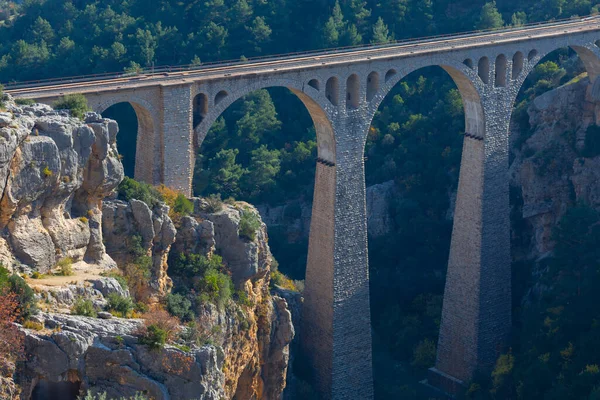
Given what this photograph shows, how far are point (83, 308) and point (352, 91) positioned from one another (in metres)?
20.8

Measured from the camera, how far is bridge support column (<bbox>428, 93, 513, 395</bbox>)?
52344 millimetres

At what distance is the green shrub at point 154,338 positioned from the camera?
95.6 feet

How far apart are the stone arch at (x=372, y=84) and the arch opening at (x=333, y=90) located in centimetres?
213

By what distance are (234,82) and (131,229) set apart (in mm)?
8751

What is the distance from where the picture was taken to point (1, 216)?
31438mm

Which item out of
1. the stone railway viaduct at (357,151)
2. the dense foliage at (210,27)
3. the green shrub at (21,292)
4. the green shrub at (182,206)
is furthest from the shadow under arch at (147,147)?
the dense foliage at (210,27)

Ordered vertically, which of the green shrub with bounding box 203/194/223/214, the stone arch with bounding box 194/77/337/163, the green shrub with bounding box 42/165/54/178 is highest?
the stone arch with bounding box 194/77/337/163

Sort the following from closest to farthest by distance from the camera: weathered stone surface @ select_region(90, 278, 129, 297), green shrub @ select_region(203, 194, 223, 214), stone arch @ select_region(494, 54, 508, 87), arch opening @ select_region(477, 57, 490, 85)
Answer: weathered stone surface @ select_region(90, 278, 129, 297), green shrub @ select_region(203, 194, 223, 214), arch opening @ select_region(477, 57, 490, 85), stone arch @ select_region(494, 54, 508, 87)

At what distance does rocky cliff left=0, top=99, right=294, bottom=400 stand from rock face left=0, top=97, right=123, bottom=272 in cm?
4

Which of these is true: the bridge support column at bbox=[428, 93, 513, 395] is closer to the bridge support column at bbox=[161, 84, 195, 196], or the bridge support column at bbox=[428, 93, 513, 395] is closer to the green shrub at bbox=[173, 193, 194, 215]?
the bridge support column at bbox=[161, 84, 195, 196]

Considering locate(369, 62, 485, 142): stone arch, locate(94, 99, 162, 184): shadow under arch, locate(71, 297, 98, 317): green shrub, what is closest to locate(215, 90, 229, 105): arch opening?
locate(94, 99, 162, 184): shadow under arch

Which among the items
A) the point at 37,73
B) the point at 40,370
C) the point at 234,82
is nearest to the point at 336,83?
the point at 234,82

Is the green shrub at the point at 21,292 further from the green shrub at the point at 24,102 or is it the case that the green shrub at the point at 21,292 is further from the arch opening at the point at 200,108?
the arch opening at the point at 200,108

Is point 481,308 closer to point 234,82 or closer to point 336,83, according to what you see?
point 336,83
